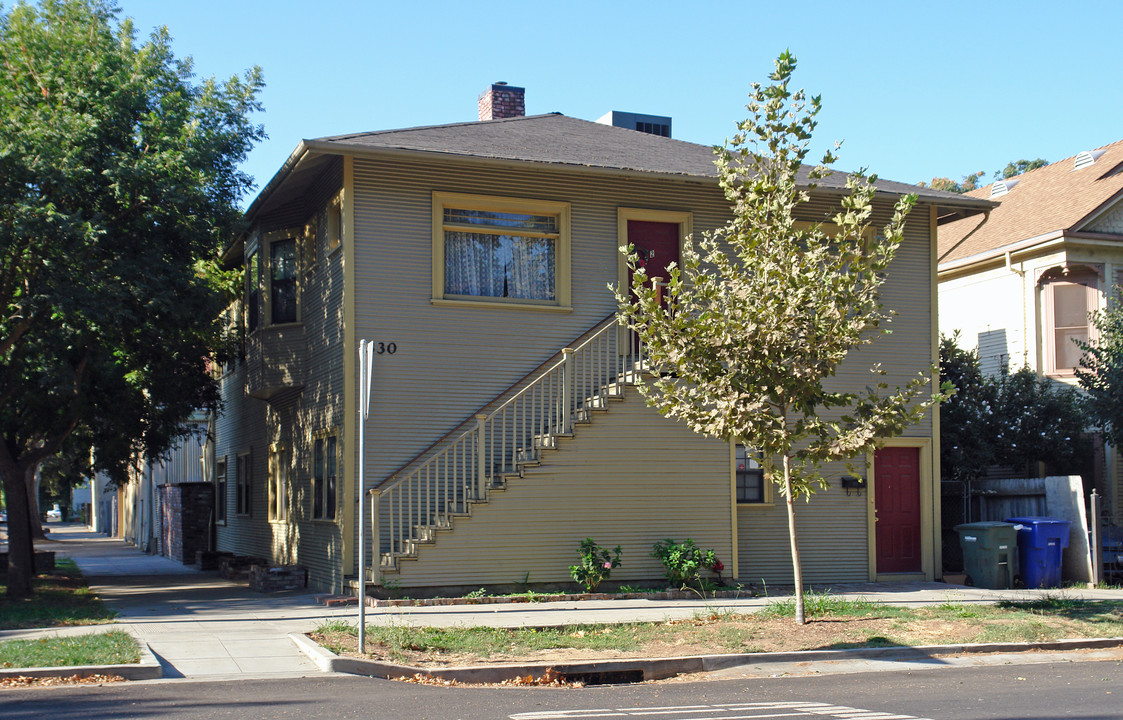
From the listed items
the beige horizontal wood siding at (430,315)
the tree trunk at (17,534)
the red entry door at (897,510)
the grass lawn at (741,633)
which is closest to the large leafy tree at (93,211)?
the tree trunk at (17,534)

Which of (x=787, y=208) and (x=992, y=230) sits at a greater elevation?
(x=992, y=230)

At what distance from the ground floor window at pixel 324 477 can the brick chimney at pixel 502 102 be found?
815 cm

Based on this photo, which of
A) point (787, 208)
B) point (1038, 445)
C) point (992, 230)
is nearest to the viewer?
point (787, 208)

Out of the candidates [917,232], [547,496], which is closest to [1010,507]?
[917,232]

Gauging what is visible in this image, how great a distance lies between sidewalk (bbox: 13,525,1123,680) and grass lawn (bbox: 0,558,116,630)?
1.11 feet

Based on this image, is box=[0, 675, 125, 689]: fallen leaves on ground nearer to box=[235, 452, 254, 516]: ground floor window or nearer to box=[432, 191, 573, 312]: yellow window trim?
box=[432, 191, 573, 312]: yellow window trim

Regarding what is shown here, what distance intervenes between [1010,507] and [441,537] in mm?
9984

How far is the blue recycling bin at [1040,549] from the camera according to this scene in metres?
16.3

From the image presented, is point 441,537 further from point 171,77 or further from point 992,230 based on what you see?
point 992,230

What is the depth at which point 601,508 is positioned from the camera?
49.4ft

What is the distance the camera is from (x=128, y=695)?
328 inches

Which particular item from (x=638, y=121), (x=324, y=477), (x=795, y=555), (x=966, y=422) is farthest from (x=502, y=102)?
(x=795, y=555)

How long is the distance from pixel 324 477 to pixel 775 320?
7.94 metres

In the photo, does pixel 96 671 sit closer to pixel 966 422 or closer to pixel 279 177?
pixel 279 177
